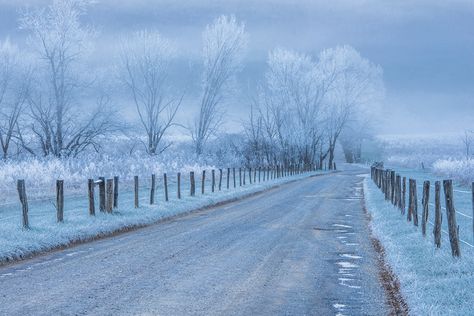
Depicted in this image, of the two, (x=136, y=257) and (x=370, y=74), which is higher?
(x=370, y=74)

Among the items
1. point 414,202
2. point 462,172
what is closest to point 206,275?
point 414,202

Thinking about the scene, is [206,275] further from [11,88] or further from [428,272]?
[11,88]

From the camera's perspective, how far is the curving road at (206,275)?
25.0 ft

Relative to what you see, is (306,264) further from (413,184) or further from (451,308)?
→ (413,184)

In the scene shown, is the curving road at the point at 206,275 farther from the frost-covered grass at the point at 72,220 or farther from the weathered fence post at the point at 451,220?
the weathered fence post at the point at 451,220

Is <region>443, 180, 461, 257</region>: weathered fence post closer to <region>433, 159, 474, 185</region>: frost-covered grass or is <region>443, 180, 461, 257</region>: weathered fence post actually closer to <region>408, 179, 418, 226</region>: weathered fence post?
<region>408, 179, 418, 226</region>: weathered fence post

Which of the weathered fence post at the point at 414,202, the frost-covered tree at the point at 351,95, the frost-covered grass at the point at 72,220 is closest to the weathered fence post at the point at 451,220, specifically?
the weathered fence post at the point at 414,202

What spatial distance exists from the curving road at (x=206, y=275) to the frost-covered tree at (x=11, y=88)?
2728 cm

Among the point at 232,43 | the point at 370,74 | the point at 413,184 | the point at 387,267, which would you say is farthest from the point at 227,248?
the point at 370,74

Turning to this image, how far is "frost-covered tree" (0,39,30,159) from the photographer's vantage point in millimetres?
40375

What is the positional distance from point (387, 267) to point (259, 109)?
187 ft

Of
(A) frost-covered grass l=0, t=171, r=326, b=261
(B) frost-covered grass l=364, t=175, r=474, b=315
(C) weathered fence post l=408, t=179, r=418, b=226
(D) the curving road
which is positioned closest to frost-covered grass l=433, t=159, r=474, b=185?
(A) frost-covered grass l=0, t=171, r=326, b=261

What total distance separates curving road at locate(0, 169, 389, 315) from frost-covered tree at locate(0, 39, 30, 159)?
27.3 metres

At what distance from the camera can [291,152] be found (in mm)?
71312
